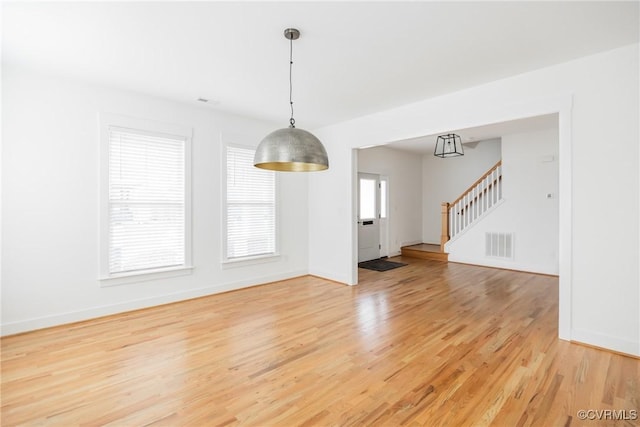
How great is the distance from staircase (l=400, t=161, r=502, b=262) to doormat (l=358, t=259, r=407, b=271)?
114cm

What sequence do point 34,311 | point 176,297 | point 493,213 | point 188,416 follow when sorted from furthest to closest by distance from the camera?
point 493,213 < point 176,297 < point 34,311 < point 188,416

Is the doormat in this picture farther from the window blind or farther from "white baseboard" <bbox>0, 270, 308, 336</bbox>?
the window blind

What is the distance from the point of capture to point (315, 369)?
267cm

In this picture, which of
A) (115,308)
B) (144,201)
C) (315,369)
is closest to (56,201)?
(144,201)

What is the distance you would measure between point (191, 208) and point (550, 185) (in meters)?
6.77

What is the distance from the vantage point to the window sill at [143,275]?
3975 mm

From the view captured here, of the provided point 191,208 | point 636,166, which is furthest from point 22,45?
point 636,166

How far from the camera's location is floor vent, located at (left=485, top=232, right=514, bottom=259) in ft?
22.1

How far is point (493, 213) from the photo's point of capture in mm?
7023

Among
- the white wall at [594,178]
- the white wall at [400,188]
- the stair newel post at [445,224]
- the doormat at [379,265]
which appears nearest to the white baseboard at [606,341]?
the white wall at [594,178]

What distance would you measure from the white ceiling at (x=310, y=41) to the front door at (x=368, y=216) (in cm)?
378

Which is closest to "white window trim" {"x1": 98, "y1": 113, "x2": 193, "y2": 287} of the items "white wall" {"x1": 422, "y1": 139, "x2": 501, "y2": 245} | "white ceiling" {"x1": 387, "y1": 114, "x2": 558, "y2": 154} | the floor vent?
"white ceiling" {"x1": 387, "y1": 114, "x2": 558, "y2": 154}

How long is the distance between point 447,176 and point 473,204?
1690 millimetres

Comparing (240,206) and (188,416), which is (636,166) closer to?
(188,416)
